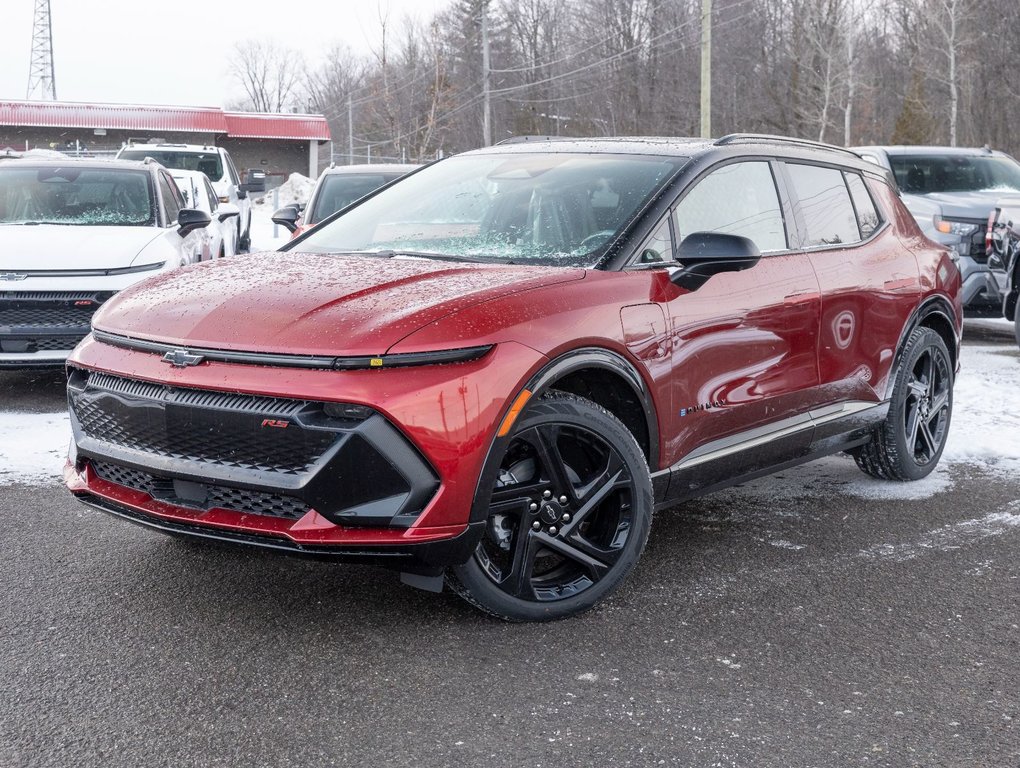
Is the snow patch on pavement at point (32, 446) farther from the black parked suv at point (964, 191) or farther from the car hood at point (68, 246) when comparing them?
the black parked suv at point (964, 191)

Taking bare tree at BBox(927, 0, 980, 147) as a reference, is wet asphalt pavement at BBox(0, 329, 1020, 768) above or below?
below

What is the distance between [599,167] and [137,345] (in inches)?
77.6

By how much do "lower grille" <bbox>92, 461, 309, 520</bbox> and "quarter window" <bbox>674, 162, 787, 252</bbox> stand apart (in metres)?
1.82

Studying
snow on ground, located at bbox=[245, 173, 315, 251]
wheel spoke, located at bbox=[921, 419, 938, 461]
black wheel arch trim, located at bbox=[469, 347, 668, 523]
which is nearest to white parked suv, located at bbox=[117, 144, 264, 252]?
snow on ground, located at bbox=[245, 173, 315, 251]

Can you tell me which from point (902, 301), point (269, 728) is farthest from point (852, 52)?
point (269, 728)

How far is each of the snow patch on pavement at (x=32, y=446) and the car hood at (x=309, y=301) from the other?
78.3 inches

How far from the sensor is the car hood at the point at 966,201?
35.9ft

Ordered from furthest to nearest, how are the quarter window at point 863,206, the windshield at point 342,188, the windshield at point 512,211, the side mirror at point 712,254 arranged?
the windshield at point 342,188, the quarter window at point 863,206, the windshield at point 512,211, the side mirror at point 712,254

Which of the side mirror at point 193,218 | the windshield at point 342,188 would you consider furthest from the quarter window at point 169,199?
the windshield at point 342,188

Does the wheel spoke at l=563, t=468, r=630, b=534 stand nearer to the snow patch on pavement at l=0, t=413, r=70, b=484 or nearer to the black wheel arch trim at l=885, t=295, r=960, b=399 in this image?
the black wheel arch trim at l=885, t=295, r=960, b=399

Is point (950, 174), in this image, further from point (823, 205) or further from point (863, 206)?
point (823, 205)

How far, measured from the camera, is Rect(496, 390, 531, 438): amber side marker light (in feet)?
11.0

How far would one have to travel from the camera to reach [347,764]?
2.72m

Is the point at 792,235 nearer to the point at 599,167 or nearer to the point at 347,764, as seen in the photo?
the point at 599,167
